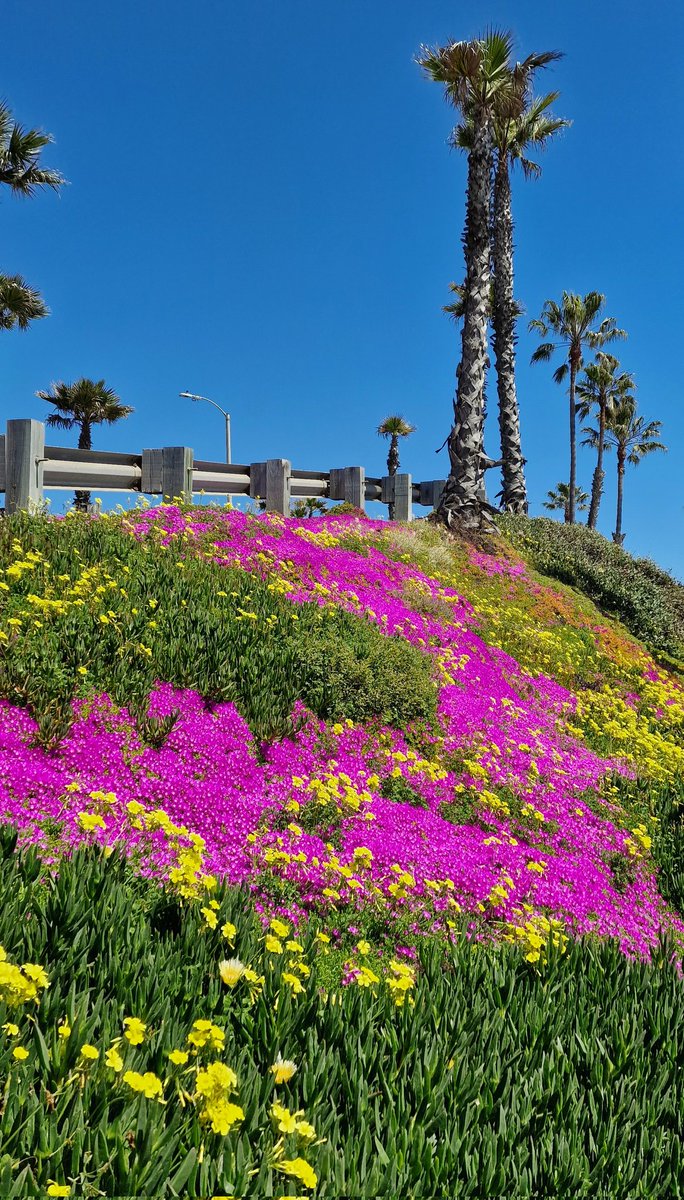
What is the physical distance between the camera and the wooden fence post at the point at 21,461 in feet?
35.6

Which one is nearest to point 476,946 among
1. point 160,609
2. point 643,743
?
point 160,609

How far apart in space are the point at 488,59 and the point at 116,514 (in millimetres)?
15997

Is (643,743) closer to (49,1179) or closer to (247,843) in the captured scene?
(247,843)

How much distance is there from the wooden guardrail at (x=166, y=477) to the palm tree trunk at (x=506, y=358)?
6038mm

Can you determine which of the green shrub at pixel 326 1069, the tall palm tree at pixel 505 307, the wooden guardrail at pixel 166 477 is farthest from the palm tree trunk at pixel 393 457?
the green shrub at pixel 326 1069

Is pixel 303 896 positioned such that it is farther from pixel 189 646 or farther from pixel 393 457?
pixel 393 457

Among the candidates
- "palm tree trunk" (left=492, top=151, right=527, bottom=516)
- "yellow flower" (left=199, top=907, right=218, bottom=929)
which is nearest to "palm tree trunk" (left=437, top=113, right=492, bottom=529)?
"palm tree trunk" (left=492, top=151, right=527, bottom=516)

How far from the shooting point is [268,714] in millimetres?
6219

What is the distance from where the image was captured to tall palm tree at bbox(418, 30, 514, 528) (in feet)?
57.6

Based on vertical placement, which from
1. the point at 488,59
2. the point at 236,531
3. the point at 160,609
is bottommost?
the point at 160,609

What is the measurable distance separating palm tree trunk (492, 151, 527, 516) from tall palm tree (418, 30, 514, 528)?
271 inches

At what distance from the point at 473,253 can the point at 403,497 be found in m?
6.65

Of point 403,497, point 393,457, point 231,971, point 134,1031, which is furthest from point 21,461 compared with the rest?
point 393,457

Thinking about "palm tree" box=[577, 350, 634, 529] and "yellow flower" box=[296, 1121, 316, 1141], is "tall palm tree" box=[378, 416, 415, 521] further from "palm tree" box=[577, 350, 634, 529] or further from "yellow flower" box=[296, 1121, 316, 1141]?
"yellow flower" box=[296, 1121, 316, 1141]
